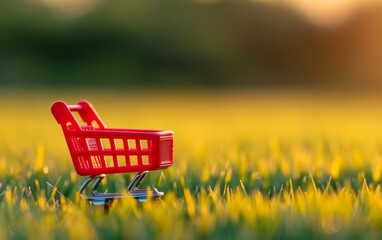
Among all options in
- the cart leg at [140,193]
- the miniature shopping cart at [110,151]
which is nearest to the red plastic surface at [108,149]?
the miniature shopping cart at [110,151]

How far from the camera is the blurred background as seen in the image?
38.2 m

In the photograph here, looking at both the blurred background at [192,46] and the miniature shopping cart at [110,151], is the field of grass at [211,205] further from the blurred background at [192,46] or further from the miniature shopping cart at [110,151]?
the blurred background at [192,46]

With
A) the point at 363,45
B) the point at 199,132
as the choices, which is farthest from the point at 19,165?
the point at 363,45

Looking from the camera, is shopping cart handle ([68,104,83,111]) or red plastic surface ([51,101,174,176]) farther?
shopping cart handle ([68,104,83,111])

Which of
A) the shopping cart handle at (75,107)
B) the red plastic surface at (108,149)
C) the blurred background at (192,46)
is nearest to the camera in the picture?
the red plastic surface at (108,149)

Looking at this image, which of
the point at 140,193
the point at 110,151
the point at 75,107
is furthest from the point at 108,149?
the point at 75,107

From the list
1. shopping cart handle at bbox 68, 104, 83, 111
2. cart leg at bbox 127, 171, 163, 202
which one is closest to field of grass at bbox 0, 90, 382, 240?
cart leg at bbox 127, 171, 163, 202

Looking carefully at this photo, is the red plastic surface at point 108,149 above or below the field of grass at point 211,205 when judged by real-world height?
above

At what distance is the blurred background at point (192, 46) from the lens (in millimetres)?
38188

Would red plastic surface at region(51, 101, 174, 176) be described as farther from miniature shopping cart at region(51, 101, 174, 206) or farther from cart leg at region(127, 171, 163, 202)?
cart leg at region(127, 171, 163, 202)

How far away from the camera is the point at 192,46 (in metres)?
39.7

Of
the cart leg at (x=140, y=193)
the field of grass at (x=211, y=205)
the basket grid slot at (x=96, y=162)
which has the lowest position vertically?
the field of grass at (x=211, y=205)

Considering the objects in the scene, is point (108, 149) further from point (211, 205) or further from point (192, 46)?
point (192, 46)

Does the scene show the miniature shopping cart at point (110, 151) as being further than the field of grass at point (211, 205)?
Yes
